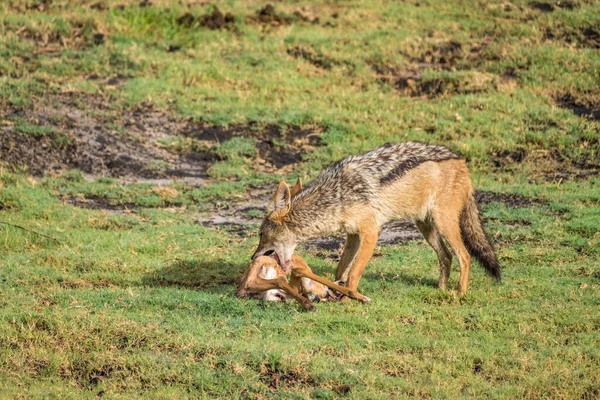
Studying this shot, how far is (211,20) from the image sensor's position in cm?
1950

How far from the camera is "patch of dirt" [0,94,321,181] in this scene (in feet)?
46.9

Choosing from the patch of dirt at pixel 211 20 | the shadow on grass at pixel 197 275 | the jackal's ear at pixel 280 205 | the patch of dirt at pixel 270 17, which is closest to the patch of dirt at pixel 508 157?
the shadow on grass at pixel 197 275

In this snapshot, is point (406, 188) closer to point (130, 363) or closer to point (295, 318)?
point (295, 318)

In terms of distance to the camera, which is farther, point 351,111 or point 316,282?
→ point 351,111

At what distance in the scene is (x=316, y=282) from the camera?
30.0 feet

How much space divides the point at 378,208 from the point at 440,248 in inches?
32.6

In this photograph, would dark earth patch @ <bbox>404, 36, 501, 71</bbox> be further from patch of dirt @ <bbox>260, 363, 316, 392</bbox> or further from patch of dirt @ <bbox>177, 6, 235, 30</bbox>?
patch of dirt @ <bbox>260, 363, 316, 392</bbox>

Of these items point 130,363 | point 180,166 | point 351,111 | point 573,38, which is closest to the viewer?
point 130,363

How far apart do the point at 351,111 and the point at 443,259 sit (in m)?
6.76

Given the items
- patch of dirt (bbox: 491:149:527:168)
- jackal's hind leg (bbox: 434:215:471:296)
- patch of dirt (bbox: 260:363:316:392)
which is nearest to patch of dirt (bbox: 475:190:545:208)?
patch of dirt (bbox: 491:149:527:168)

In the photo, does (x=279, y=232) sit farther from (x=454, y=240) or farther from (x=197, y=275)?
(x=454, y=240)

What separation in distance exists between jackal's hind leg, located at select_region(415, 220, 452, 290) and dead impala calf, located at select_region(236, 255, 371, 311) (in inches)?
43.4

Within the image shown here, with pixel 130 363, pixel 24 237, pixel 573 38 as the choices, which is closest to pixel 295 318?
pixel 130 363

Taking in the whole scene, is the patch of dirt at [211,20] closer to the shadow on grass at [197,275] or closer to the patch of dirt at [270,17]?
the patch of dirt at [270,17]
